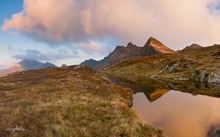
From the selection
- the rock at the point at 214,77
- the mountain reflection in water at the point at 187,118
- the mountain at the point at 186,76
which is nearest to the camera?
the mountain reflection in water at the point at 187,118

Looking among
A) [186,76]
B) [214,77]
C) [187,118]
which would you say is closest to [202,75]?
[214,77]

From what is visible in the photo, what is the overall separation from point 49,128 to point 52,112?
16.7 ft

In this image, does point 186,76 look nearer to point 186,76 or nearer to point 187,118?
point 186,76

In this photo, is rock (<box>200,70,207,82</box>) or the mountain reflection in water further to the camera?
rock (<box>200,70,207,82</box>)

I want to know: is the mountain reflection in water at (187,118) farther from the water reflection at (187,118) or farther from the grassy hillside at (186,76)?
the grassy hillside at (186,76)

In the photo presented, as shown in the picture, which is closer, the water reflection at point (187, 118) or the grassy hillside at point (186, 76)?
the water reflection at point (187, 118)

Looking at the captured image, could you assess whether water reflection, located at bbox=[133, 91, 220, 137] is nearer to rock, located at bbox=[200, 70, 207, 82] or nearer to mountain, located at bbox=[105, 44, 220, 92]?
mountain, located at bbox=[105, 44, 220, 92]

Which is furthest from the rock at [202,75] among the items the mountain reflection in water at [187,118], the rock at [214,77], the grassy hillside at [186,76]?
the mountain reflection in water at [187,118]

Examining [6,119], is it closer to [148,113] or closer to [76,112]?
[76,112]

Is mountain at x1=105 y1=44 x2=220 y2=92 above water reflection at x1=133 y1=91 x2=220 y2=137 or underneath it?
above

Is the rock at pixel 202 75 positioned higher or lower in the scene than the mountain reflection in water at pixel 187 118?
higher

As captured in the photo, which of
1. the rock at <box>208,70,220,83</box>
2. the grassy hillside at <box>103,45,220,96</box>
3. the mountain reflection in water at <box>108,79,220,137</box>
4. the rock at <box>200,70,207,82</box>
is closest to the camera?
the mountain reflection in water at <box>108,79,220,137</box>

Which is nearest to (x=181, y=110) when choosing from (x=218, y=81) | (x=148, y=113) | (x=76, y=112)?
(x=148, y=113)

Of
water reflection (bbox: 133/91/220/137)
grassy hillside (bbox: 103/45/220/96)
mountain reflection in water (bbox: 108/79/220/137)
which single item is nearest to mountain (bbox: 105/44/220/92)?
grassy hillside (bbox: 103/45/220/96)
